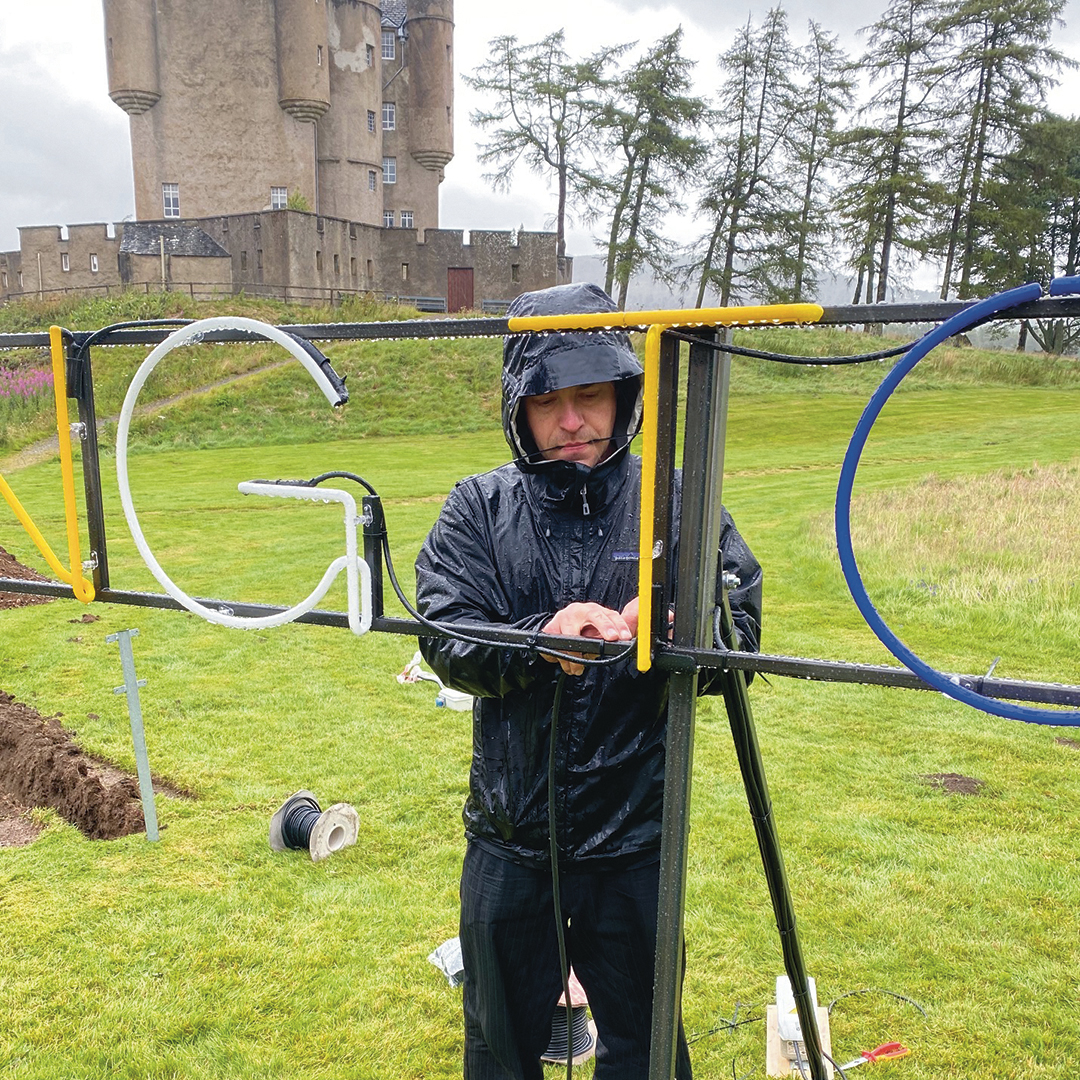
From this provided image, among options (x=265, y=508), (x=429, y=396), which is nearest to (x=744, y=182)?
(x=429, y=396)

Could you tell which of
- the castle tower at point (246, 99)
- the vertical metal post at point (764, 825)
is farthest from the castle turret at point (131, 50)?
the vertical metal post at point (764, 825)

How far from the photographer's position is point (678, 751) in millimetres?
1659

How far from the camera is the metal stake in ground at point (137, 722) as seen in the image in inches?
158

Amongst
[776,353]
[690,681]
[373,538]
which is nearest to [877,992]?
[690,681]

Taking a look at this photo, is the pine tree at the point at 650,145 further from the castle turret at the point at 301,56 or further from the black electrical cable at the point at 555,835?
the black electrical cable at the point at 555,835

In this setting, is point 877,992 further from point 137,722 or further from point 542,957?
point 137,722

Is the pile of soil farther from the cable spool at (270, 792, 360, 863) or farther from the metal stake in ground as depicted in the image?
the cable spool at (270, 792, 360, 863)

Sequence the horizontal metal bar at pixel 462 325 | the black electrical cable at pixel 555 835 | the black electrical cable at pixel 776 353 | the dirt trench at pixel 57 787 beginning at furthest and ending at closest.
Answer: the dirt trench at pixel 57 787
the black electrical cable at pixel 555 835
the black electrical cable at pixel 776 353
the horizontal metal bar at pixel 462 325

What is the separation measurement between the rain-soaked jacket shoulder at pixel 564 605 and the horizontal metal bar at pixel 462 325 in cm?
31

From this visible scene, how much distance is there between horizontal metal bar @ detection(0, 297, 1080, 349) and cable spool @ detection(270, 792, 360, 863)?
279cm

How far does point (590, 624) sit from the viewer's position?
168 centimetres

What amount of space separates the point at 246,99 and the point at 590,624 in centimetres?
4858

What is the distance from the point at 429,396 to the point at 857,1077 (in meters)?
24.0

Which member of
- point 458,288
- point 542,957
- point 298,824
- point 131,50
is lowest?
point 298,824
